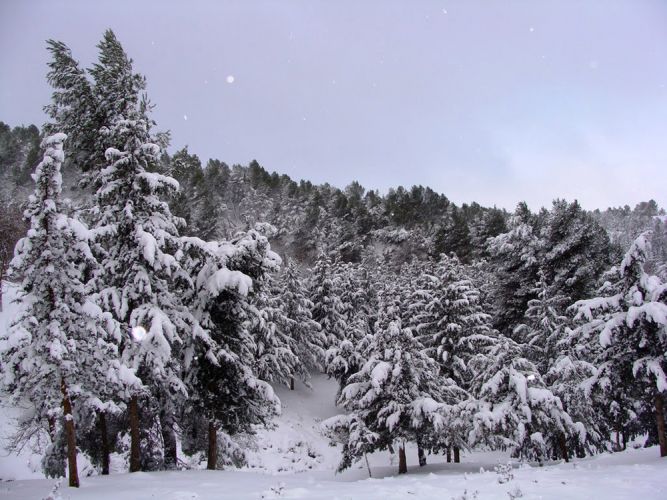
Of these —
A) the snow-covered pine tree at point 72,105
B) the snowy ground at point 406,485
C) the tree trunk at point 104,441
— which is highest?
the snow-covered pine tree at point 72,105

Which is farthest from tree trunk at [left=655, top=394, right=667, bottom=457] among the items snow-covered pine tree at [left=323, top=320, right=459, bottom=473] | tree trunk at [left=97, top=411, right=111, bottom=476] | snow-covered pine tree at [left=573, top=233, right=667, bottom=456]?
tree trunk at [left=97, top=411, right=111, bottom=476]

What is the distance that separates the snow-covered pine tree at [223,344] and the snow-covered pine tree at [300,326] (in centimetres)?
2022

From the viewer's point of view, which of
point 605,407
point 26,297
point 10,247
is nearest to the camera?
point 26,297

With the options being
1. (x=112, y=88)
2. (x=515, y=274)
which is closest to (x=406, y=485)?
(x=112, y=88)

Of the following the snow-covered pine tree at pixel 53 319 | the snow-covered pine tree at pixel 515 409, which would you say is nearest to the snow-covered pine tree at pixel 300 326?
the snow-covered pine tree at pixel 515 409

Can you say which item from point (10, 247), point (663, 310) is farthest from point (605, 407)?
point (10, 247)

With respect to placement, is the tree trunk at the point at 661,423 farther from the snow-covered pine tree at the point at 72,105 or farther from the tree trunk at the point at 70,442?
the snow-covered pine tree at the point at 72,105

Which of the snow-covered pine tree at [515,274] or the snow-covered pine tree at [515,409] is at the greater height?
the snow-covered pine tree at [515,274]

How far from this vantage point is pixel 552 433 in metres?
16.4

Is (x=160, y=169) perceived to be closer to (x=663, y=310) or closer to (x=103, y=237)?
(x=103, y=237)

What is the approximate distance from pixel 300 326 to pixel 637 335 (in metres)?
27.2

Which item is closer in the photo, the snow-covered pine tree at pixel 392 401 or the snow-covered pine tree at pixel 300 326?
the snow-covered pine tree at pixel 392 401

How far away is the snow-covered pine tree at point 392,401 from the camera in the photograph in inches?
670

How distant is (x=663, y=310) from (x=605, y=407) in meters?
5.63
